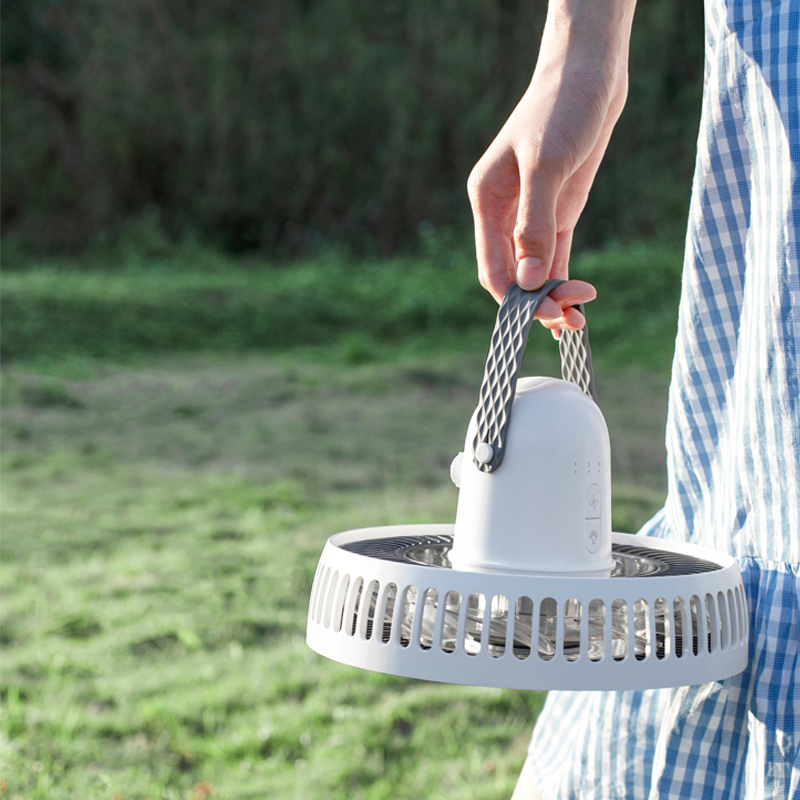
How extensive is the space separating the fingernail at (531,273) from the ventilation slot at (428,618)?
10.1 inches

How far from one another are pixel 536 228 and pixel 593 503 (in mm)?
226

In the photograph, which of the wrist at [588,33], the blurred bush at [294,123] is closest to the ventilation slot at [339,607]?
the wrist at [588,33]

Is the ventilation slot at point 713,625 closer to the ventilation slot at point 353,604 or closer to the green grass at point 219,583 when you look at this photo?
the ventilation slot at point 353,604

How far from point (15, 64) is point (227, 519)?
5.82 meters

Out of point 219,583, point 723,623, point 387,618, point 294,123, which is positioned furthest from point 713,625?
point 294,123

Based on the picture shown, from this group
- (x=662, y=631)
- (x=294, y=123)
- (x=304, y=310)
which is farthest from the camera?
(x=294, y=123)

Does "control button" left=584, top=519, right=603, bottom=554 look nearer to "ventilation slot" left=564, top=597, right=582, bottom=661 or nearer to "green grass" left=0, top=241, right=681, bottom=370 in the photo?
"ventilation slot" left=564, top=597, right=582, bottom=661

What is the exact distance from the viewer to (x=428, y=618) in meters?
0.68

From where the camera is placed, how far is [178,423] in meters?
3.87

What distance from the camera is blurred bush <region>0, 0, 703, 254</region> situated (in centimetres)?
757

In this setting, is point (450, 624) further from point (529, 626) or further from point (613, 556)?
point (613, 556)

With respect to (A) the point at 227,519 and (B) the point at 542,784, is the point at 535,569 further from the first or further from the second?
(A) the point at 227,519

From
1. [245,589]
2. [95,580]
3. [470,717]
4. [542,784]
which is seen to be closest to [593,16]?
[542,784]

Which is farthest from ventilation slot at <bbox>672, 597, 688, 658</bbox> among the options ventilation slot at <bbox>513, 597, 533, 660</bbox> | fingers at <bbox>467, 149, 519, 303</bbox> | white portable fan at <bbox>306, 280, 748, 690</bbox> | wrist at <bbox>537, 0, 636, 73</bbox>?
wrist at <bbox>537, 0, 636, 73</bbox>
